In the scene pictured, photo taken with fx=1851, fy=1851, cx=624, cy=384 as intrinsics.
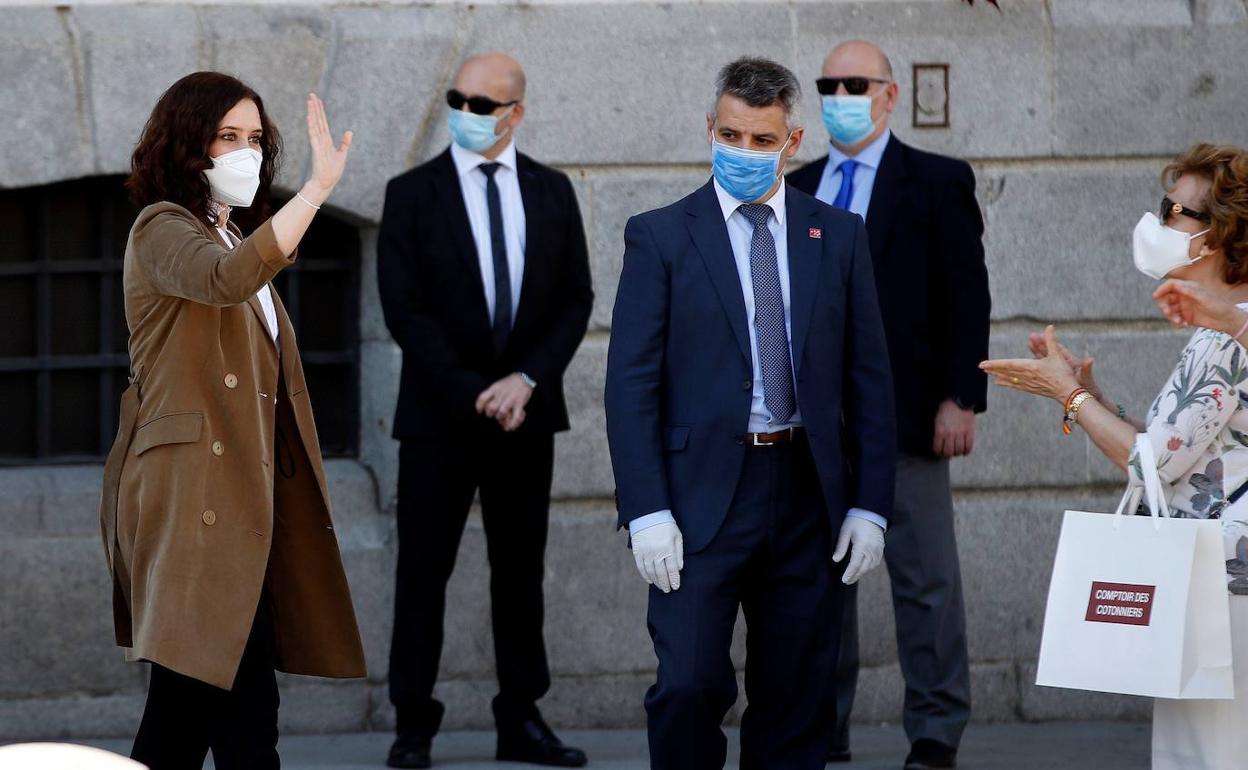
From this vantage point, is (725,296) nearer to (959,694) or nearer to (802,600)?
(802,600)

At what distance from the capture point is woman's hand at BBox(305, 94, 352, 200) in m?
4.02

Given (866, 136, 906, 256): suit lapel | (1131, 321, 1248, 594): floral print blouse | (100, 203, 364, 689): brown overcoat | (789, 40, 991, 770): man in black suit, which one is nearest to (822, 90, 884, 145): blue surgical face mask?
(789, 40, 991, 770): man in black suit

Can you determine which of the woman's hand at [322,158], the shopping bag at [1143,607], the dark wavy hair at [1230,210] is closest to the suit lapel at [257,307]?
the woman's hand at [322,158]

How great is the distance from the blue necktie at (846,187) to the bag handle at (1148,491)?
6.81 ft

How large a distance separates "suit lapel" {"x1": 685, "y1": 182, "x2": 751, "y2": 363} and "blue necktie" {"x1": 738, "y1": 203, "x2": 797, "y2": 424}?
2.0 inches

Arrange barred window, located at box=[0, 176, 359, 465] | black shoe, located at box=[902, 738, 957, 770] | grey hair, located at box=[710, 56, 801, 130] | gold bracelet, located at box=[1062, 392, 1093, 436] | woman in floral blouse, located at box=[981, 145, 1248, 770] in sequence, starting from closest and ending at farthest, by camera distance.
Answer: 1. woman in floral blouse, located at box=[981, 145, 1248, 770]
2. gold bracelet, located at box=[1062, 392, 1093, 436]
3. grey hair, located at box=[710, 56, 801, 130]
4. black shoe, located at box=[902, 738, 957, 770]
5. barred window, located at box=[0, 176, 359, 465]

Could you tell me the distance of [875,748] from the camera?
20.7 feet

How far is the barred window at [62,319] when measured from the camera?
650 cm

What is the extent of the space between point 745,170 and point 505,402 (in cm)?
163

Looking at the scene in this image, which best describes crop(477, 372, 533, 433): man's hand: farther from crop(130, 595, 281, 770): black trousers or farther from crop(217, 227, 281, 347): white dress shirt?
crop(130, 595, 281, 770): black trousers

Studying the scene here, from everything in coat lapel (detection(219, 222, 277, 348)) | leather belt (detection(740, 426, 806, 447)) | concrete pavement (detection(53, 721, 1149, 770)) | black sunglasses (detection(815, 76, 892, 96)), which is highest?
black sunglasses (detection(815, 76, 892, 96))

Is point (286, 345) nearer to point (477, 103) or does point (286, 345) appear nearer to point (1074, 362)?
point (477, 103)

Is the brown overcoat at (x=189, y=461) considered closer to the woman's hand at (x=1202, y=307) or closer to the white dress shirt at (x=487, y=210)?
the white dress shirt at (x=487, y=210)

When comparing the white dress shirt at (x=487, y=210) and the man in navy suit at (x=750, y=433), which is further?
the white dress shirt at (x=487, y=210)
